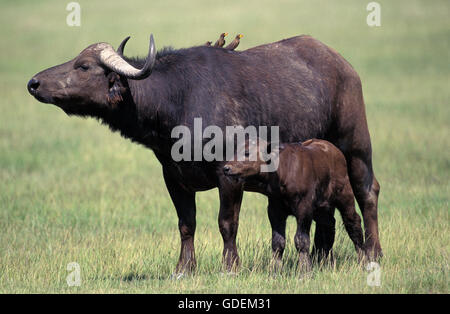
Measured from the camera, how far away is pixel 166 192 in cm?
1588

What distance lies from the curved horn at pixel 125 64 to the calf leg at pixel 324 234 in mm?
2587

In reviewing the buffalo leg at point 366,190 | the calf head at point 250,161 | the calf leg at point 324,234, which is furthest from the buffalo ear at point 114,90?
the buffalo leg at point 366,190

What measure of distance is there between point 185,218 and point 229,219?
0.93m

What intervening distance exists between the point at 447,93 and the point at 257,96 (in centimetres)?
1750

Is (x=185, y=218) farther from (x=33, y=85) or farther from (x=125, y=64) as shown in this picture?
(x=33, y=85)

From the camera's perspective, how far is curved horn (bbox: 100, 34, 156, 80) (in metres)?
8.70

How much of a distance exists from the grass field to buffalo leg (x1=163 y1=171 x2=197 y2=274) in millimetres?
222

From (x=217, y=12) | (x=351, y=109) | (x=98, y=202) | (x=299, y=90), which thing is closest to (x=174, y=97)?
(x=299, y=90)

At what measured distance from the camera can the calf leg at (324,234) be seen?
392 inches

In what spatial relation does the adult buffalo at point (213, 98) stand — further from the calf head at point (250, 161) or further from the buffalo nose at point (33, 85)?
the calf head at point (250, 161)

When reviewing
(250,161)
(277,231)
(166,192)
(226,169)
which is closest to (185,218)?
(277,231)

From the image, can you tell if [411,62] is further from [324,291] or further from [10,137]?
[324,291]

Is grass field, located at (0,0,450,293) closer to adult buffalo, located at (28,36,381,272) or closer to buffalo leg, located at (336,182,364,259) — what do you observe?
buffalo leg, located at (336,182,364,259)

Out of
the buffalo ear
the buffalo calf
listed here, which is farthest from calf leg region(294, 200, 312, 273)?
the buffalo ear
